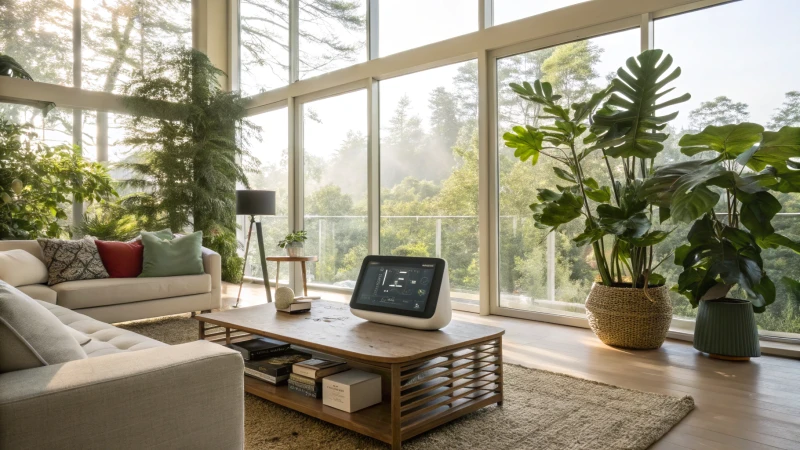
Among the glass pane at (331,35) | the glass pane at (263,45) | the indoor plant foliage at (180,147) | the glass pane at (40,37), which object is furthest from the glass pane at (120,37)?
the glass pane at (331,35)

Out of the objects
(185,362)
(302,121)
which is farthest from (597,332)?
(302,121)

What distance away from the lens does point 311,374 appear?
2266mm

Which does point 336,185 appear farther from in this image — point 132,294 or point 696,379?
point 696,379

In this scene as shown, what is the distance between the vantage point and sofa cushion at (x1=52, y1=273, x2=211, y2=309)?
147 inches

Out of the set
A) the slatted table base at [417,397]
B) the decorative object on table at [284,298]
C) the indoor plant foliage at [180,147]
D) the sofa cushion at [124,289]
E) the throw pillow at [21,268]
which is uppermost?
the indoor plant foliage at [180,147]

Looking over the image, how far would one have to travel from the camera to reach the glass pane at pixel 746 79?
338 centimetres

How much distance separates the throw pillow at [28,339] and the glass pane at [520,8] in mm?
4280

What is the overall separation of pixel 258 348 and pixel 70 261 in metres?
2.22

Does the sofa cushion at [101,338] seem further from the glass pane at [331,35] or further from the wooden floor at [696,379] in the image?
the glass pane at [331,35]

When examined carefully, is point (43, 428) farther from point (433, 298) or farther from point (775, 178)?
point (775, 178)

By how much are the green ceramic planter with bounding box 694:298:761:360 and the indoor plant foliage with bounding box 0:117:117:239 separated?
6357 millimetres

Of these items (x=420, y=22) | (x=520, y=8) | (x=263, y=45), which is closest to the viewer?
(x=520, y=8)

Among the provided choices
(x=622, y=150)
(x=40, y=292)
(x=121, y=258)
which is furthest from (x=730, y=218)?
(x=40, y=292)

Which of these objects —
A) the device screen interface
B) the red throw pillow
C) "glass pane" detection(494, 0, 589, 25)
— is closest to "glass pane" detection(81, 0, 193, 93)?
the red throw pillow
